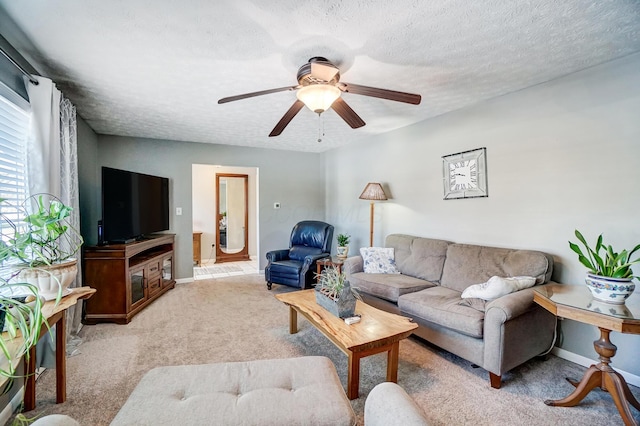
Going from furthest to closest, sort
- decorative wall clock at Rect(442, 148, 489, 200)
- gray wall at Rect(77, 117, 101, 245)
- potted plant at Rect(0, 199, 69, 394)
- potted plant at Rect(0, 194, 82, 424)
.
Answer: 1. gray wall at Rect(77, 117, 101, 245)
2. decorative wall clock at Rect(442, 148, 489, 200)
3. potted plant at Rect(0, 194, 82, 424)
4. potted plant at Rect(0, 199, 69, 394)

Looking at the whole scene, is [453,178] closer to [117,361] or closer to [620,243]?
[620,243]

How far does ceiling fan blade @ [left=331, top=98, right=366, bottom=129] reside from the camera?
7.52 feet

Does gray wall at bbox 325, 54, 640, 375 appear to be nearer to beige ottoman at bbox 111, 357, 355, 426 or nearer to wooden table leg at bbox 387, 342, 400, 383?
wooden table leg at bbox 387, 342, 400, 383

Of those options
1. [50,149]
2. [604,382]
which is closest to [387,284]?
[604,382]

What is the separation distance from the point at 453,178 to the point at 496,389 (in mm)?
2155

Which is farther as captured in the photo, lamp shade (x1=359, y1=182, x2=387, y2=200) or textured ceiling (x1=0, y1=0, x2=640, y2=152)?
lamp shade (x1=359, y1=182, x2=387, y2=200)

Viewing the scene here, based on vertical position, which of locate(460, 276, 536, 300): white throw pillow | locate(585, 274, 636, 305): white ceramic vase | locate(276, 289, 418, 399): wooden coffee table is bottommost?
locate(276, 289, 418, 399): wooden coffee table

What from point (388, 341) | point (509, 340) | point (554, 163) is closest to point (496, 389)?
point (509, 340)

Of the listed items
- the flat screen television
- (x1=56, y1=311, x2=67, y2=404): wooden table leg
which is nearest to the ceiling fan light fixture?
(x1=56, y1=311, x2=67, y2=404): wooden table leg

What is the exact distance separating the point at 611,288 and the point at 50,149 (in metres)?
4.05

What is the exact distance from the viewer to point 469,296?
2.50 meters

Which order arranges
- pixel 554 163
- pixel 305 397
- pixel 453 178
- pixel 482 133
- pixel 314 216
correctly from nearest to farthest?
pixel 305 397 < pixel 554 163 < pixel 482 133 < pixel 453 178 < pixel 314 216

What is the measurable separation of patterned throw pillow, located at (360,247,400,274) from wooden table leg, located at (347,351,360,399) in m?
1.70

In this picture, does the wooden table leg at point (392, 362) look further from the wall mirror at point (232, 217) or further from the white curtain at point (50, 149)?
the wall mirror at point (232, 217)
